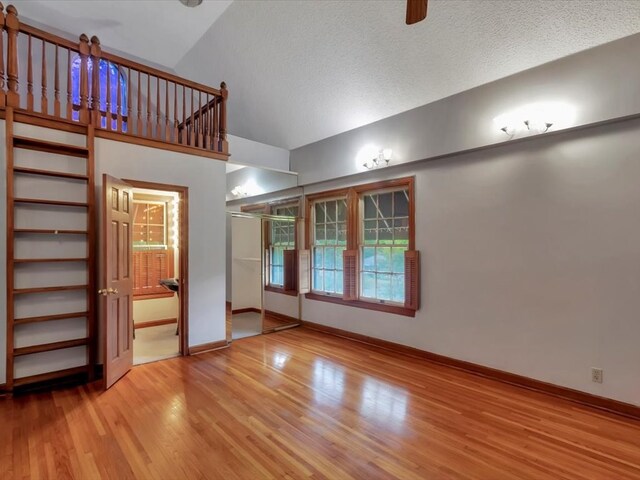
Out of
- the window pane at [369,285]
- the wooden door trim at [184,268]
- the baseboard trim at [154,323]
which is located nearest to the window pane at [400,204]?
the window pane at [369,285]

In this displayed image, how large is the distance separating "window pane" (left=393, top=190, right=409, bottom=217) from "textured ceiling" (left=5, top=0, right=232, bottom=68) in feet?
10.6

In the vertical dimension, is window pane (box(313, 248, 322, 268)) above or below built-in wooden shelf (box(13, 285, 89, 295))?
above

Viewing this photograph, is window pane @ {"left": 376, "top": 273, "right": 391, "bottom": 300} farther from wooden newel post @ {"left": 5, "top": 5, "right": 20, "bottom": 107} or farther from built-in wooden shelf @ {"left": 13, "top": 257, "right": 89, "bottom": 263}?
wooden newel post @ {"left": 5, "top": 5, "right": 20, "bottom": 107}

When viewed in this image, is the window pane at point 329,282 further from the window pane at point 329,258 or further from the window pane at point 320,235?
the window pane at point 320,235

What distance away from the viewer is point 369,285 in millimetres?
4891

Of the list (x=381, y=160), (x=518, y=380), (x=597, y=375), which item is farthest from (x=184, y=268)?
(x=597, y=375)

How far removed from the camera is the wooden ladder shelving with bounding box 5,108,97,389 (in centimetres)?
305

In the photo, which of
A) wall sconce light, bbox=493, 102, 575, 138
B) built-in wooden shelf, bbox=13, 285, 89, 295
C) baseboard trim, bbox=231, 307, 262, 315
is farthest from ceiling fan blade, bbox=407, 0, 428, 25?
baseboard trim, bbox=231, 307, 262, 315

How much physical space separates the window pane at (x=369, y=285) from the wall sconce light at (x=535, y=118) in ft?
8.20

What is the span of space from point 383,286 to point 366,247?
630mm

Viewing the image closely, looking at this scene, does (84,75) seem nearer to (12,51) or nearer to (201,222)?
(12,51)

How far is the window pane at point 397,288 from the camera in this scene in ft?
14.7

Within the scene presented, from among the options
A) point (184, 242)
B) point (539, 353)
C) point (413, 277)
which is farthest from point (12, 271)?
point (539, 353)

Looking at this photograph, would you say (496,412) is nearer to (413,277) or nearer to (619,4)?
(413,277)
